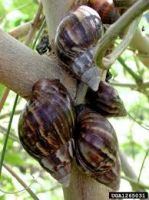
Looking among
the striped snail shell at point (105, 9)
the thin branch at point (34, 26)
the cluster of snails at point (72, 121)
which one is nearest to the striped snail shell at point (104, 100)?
the cluster of snails at point (72, 121)

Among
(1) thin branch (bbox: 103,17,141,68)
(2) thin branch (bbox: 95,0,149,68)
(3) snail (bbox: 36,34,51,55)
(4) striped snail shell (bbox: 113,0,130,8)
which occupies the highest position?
(2) thin branch (bbox: 95,0,149,68)

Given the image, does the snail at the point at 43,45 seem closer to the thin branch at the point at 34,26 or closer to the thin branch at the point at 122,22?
the thin branch at the point at 34,26

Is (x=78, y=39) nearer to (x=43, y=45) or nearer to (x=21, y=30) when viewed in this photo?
(x=43, y=45)

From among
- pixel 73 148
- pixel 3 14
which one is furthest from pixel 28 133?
pixel 3 14

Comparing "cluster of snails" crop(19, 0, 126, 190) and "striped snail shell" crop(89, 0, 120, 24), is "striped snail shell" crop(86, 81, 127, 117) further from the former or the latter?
"striped snail shell" crop(89, 0, 120, 24)

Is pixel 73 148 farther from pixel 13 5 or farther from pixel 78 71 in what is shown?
pixel 13 5

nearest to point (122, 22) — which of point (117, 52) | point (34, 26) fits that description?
point (117, 52)

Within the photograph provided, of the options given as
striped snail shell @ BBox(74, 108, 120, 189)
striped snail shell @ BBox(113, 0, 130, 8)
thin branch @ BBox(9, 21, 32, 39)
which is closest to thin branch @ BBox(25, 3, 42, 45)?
thin branch @ BBox(9, 21, 32, 39)

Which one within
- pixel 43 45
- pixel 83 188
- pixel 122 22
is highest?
pixel 122 22
